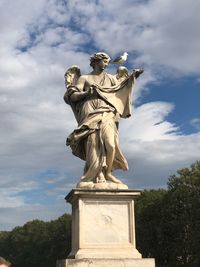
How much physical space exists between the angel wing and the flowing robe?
0.23 metres

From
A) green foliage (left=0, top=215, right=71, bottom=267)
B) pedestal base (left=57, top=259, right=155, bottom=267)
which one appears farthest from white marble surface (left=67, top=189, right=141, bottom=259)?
green foliage (left=0, top=215, right=71, bottom=267)

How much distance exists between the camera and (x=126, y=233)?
10922 millimetres

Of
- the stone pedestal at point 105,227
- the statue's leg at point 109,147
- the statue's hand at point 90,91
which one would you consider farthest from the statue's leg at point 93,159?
the statue's hand at point 90,91

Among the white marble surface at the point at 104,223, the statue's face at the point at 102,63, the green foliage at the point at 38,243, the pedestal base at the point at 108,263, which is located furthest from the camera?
the green foliage at the point at 38,243

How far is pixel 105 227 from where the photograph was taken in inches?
426

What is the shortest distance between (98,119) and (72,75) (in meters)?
1.60

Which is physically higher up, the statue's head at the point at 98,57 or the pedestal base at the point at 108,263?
the statue's head at the point at 98,57

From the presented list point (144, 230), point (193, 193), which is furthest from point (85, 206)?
point (144, 230)

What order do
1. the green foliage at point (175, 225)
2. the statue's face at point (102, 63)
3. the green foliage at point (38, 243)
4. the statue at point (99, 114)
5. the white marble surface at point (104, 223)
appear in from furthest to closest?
the green foliage at point (38, 243)
the green foliage at point (175, 225)
the statue's face at point (102, 63)
the statue at point (99, 114)
the white marble surface at point (104, 223)

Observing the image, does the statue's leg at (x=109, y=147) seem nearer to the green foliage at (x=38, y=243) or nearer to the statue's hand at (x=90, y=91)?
the statue's hand at (x=90, y=91)

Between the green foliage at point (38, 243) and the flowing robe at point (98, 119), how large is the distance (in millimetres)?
65075

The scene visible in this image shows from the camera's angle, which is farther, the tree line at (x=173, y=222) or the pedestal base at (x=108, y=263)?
the tree line at (x=173, y=222)

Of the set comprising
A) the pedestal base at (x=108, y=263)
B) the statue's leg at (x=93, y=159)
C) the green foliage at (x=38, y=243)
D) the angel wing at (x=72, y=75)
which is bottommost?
the pedestal base at (x=108, y=263)

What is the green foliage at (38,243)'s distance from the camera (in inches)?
3268
